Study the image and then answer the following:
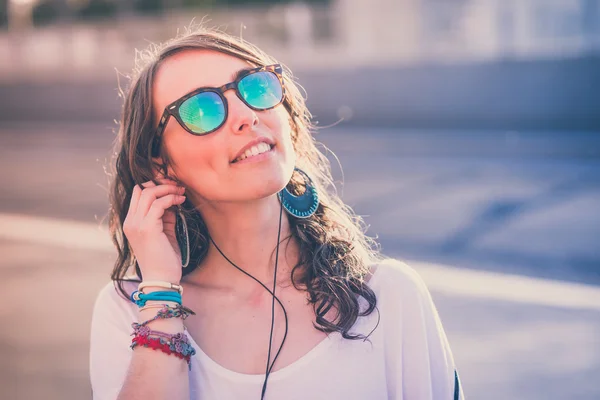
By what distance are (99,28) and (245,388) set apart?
2315cm

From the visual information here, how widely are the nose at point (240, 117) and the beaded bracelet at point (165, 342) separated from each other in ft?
2.07

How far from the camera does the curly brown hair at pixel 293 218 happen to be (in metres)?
2.48

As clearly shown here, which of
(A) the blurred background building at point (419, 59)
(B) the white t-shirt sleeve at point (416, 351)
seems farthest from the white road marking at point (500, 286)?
(A) the blurred background building at point (419, 59)

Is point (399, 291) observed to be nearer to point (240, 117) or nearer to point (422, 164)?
point (240, 117)

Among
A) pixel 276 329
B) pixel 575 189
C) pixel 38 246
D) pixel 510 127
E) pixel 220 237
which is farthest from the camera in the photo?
pixel 510 127

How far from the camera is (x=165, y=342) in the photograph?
2328 millimetres

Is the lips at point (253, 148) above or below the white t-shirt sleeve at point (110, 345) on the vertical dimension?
above

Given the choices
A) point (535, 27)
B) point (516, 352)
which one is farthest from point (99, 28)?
point (516, 352)

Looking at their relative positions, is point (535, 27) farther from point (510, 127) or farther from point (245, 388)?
point (245, 388)

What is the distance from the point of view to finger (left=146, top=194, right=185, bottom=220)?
261cm

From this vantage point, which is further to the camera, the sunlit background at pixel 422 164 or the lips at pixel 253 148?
the sunlit background at pixel 422 164

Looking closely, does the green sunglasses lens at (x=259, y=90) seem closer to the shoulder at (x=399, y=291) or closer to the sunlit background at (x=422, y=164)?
the shoulder at (x=399, y=291)

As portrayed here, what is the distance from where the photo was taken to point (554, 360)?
16.8 ft

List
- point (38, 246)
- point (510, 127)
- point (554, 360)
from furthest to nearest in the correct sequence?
point (510, 127)
point (38, 246)
point (554, 360)
